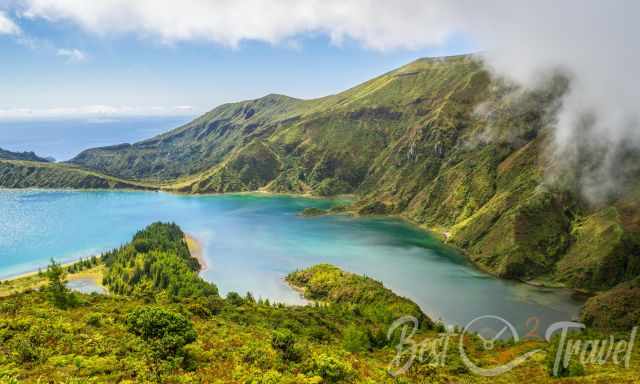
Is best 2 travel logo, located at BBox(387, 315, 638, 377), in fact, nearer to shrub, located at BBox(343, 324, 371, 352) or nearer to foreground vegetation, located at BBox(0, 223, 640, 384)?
foreground vegetation, located at BBox(0, 223, 640, 384)

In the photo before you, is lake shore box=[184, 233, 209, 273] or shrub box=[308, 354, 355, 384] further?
lake shore box=[184, 233, 209, 273]

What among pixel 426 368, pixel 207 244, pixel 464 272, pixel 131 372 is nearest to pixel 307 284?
pixel 464 272

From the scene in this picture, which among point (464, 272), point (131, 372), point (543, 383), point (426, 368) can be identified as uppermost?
point (131, 372)

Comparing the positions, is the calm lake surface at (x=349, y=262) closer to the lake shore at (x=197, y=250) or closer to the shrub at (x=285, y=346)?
the lake shore at (x=197, y=250)

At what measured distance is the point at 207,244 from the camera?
17712cm

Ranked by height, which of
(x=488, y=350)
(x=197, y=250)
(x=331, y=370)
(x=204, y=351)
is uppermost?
(x=204, y=351)

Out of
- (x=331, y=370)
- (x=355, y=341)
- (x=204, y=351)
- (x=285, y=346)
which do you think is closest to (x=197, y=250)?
(x=355, y=341)

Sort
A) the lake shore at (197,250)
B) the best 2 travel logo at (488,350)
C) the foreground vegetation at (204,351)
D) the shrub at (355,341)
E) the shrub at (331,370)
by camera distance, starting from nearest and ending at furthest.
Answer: the foreground vegetation at (204,351) → the shrub at (331,370) → the best 2 travel logo at (488,350) → the shrub at (355,341) → the lake shore at (197,250)

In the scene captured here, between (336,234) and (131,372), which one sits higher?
(131,372)

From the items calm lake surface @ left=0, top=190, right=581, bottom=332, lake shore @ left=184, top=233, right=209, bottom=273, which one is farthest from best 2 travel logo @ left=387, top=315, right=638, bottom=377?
lake shore @ left=184, top=233, right=209, bottom=273

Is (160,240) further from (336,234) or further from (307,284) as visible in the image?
(336,234)

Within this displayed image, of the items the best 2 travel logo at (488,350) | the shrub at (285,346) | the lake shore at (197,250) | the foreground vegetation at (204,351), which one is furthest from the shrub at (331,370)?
the lake shore at (197,250)

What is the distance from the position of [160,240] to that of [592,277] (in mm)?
150689

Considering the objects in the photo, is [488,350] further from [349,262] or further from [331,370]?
[349,262]
